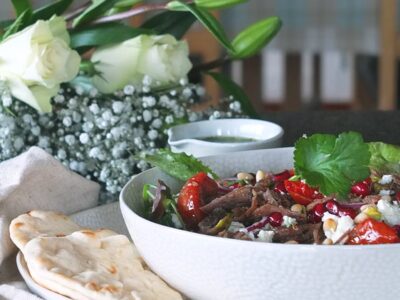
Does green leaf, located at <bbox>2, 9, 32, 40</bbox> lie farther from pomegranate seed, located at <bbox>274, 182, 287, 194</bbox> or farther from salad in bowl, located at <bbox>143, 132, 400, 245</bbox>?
pomegranate seed, located at <bbox>274, 182, 287, 194</bbox>

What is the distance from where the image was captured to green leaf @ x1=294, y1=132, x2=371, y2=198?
3.04 ft

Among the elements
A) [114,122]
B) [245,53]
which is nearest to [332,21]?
[245,53]

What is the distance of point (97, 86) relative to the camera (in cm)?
144

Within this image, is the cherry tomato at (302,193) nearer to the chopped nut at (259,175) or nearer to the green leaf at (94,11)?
the chopped nut at (259,175)

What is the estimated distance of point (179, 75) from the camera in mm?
1499

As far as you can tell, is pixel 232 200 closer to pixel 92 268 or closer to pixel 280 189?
pixel 280 189

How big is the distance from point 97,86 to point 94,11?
14cm

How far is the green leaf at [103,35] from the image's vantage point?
147cm

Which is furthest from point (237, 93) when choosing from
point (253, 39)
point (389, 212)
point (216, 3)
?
point (389, 212)

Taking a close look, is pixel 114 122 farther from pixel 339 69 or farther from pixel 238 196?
pixel 339 69

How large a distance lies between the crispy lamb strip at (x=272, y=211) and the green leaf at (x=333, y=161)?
0.04 m

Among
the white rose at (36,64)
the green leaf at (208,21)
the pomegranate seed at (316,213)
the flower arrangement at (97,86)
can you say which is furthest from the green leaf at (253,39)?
the pomegranate seed at (316,213)

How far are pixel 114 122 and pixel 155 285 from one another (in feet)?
1.60

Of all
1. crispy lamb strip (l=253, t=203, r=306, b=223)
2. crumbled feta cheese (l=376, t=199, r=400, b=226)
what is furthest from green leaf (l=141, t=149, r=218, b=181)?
crumbled feta cheese (l=376, t=199, r=400, b=226)
